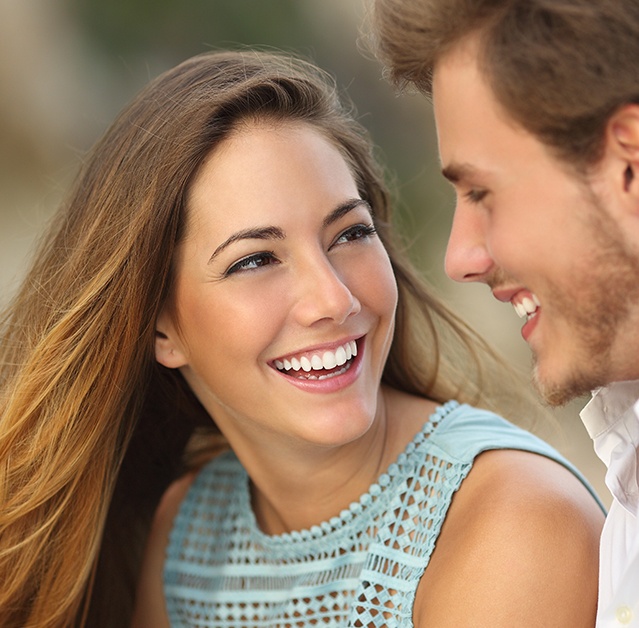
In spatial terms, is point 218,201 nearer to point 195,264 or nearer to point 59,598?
point 195,264

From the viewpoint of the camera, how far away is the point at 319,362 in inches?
101

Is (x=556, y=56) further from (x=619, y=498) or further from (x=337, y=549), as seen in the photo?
(x=337, y=549)

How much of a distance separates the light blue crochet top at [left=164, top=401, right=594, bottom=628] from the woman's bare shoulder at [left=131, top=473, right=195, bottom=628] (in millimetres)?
52

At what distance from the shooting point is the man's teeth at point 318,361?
2.56 meters

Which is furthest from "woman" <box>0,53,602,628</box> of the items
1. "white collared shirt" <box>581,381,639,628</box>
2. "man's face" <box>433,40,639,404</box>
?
"man's face" <box>433,40,639,404</box>

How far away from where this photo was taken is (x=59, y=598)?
112 inches

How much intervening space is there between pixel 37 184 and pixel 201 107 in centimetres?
651

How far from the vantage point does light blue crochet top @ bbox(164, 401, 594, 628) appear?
2.55m

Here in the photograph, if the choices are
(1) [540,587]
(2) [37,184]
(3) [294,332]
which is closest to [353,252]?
(3) [294,332]

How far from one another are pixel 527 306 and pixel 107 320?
42.2 inches

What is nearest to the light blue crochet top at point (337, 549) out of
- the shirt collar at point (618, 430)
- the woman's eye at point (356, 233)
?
the shirt collar at point (618, 430)

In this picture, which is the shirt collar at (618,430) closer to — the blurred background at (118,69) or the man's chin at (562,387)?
the man's chin at (562,387)

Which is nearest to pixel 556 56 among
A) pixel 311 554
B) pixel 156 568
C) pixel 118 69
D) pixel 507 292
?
pixel 507 292

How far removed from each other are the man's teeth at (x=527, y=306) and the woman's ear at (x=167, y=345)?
3.06 feet
